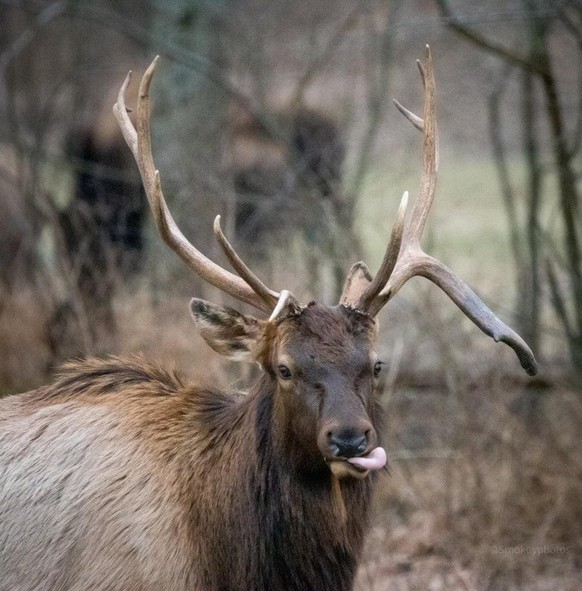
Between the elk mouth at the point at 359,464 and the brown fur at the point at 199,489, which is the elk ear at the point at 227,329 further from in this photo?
the elk mouth at the point at 359,464

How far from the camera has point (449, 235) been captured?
47.8 feet

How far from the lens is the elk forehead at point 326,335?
4.84 m

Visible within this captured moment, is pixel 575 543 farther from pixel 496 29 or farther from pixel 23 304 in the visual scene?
pixel 496 29

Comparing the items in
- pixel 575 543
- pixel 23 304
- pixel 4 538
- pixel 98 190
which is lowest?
pixel 575 543

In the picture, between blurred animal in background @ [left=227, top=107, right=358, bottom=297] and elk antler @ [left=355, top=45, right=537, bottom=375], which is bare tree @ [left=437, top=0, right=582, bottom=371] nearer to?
blurred animal in background @ [left=227, top=107, right=358, bottom=297]

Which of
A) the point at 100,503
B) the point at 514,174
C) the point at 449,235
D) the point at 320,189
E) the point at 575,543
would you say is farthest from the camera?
the point at 514,174

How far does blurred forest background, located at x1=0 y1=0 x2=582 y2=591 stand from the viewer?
7738mm

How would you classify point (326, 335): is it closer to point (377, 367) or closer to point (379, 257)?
point (377, 367)

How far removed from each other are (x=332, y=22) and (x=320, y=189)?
4038 millimetres

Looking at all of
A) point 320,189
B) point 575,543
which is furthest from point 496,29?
point 575,543

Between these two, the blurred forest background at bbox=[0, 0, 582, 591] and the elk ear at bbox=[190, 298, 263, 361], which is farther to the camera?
the blurred forest background at bbox=[0, 0, 582, 591]

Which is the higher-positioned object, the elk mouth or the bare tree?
the bare tree

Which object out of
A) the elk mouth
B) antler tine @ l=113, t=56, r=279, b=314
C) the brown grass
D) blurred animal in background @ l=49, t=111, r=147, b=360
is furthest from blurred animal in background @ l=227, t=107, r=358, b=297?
the elk mouth

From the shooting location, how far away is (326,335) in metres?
4.88
